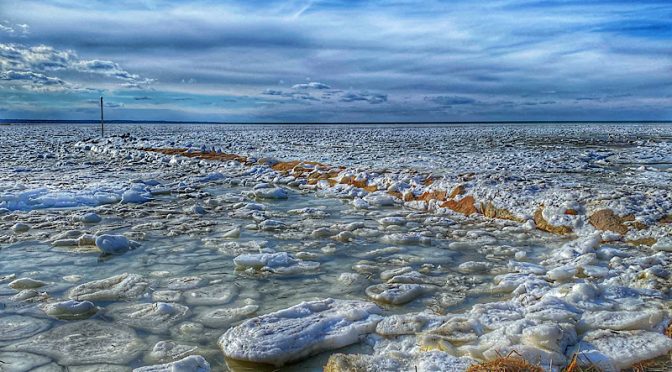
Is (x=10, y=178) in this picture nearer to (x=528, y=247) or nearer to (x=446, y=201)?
(x=446, y=201)

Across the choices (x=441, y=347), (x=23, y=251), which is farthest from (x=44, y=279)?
(x=441, y=347)

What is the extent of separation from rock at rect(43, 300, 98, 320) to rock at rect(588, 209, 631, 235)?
17.5 ft

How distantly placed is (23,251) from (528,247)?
5297 millimetres

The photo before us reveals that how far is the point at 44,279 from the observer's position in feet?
12.2

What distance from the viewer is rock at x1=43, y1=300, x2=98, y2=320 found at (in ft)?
9.99

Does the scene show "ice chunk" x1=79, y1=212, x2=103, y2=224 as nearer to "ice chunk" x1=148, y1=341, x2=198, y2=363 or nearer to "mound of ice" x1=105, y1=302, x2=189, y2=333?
"mound of ice" x1=105, y1=302, x2=189, y2=333

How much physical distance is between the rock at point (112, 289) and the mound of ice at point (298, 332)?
116cm

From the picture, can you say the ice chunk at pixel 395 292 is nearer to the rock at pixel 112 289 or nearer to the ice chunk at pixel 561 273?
the ice chunk at pixel 561 273

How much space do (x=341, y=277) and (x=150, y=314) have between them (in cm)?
158

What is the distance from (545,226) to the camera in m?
5.68

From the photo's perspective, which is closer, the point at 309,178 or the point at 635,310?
the point at 635,310

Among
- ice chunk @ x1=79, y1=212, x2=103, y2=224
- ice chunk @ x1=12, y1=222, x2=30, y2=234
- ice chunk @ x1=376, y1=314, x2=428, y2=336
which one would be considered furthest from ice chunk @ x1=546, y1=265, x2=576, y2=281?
ice chunk @ x1=12, y1=222, x2=30, y2=234

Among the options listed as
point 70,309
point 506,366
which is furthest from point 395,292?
point 70,309

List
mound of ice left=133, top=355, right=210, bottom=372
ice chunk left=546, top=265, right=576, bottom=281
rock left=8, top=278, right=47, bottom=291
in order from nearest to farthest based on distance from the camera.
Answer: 1. mound of ice left=133, top=355, right=210, bottom=372
2. rock left=8, top=278, right=47, bottom=291
3. ice chunk left=546, top=265, right=576, bottom=281
